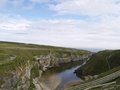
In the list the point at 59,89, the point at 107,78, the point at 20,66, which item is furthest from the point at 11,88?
the point at 107,78

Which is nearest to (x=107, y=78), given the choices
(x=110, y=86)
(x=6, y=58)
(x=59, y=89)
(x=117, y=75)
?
(x=117, y=75)

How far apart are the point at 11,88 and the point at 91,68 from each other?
5928cm

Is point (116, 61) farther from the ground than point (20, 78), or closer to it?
farther from the ground

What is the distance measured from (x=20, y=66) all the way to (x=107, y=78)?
1472 inches

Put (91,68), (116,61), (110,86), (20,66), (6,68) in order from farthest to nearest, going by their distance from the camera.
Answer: (91,68), (116,61), (20,66), (6,68), (110,86)

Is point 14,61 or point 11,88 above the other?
point 14,61

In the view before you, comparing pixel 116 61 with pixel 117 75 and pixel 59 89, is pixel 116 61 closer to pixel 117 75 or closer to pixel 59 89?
pixel 59 89

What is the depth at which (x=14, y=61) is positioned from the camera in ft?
316

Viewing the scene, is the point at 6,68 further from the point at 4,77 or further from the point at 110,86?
the point at 110,86

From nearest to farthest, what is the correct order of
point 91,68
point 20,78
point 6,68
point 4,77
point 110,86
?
1. point 110,86
2. point 4,77
3. point 6,68
4. point 20,78
5. point 91,68

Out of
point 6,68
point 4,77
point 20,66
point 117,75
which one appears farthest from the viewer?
point 20,66

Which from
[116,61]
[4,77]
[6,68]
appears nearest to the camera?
[4,77]

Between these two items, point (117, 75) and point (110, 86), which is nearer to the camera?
point (110, 86)

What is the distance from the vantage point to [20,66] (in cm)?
9719
